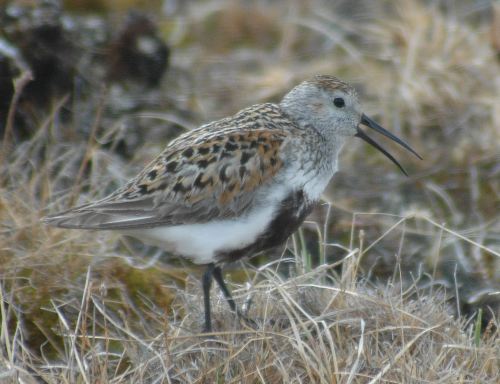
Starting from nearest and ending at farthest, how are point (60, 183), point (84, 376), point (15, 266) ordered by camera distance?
point (84, 376) → point (15, 266) → point (60, 183)

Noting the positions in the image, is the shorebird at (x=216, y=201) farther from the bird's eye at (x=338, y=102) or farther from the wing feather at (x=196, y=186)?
the bird's eye at (x=338, y=102)

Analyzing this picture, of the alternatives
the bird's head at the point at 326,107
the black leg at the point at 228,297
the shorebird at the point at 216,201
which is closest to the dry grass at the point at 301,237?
the black leg at the point at 228,297

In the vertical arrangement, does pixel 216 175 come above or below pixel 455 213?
above

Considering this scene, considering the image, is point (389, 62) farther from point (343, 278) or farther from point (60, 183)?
point (343, 278)

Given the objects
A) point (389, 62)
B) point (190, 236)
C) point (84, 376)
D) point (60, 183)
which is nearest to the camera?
point (84, 376)

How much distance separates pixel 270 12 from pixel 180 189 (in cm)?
437

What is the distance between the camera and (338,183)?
20.1ft

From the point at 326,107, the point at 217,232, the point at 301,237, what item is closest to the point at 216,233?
the point at 217,232

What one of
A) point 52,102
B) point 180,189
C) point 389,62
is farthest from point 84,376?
point 389,62

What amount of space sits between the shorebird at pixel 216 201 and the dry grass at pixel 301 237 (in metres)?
0.24

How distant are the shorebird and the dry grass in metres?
0.24

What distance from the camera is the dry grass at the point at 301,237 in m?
3.65

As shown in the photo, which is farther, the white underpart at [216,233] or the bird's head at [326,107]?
the bird's head at [326,107]

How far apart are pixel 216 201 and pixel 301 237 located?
2.04 ft
